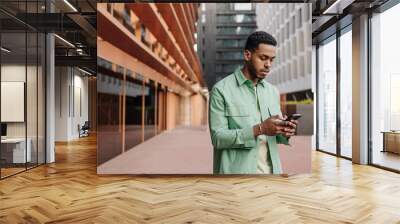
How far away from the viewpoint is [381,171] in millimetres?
6660

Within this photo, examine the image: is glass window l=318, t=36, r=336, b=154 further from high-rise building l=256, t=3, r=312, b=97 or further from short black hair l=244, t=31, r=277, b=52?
short black hair l=244, t=31, r=277, b=52

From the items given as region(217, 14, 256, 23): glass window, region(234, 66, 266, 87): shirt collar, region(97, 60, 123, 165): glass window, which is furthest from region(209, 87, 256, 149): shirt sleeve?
region(217, 14, 256, 23): glass window

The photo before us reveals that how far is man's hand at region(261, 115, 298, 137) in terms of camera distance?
13.7ft

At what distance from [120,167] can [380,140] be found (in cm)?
475

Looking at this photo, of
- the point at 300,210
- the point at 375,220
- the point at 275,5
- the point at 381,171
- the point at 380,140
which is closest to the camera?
the point at 375,220

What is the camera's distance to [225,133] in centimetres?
383

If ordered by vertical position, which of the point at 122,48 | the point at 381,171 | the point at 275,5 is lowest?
the point at 381,171

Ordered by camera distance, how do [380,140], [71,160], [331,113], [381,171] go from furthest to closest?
[331,113] → [71,160] → [380,140] → [381,171]

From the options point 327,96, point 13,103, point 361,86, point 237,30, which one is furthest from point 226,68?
point 327,96

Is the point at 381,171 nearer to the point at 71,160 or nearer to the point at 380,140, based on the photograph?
the point at 380,140

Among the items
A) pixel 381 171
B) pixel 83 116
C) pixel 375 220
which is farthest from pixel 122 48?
pixel 83 116

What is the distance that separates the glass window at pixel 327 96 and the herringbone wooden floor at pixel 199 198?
280cm

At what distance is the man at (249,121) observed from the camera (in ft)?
13.0

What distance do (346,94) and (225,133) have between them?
5.54 m
